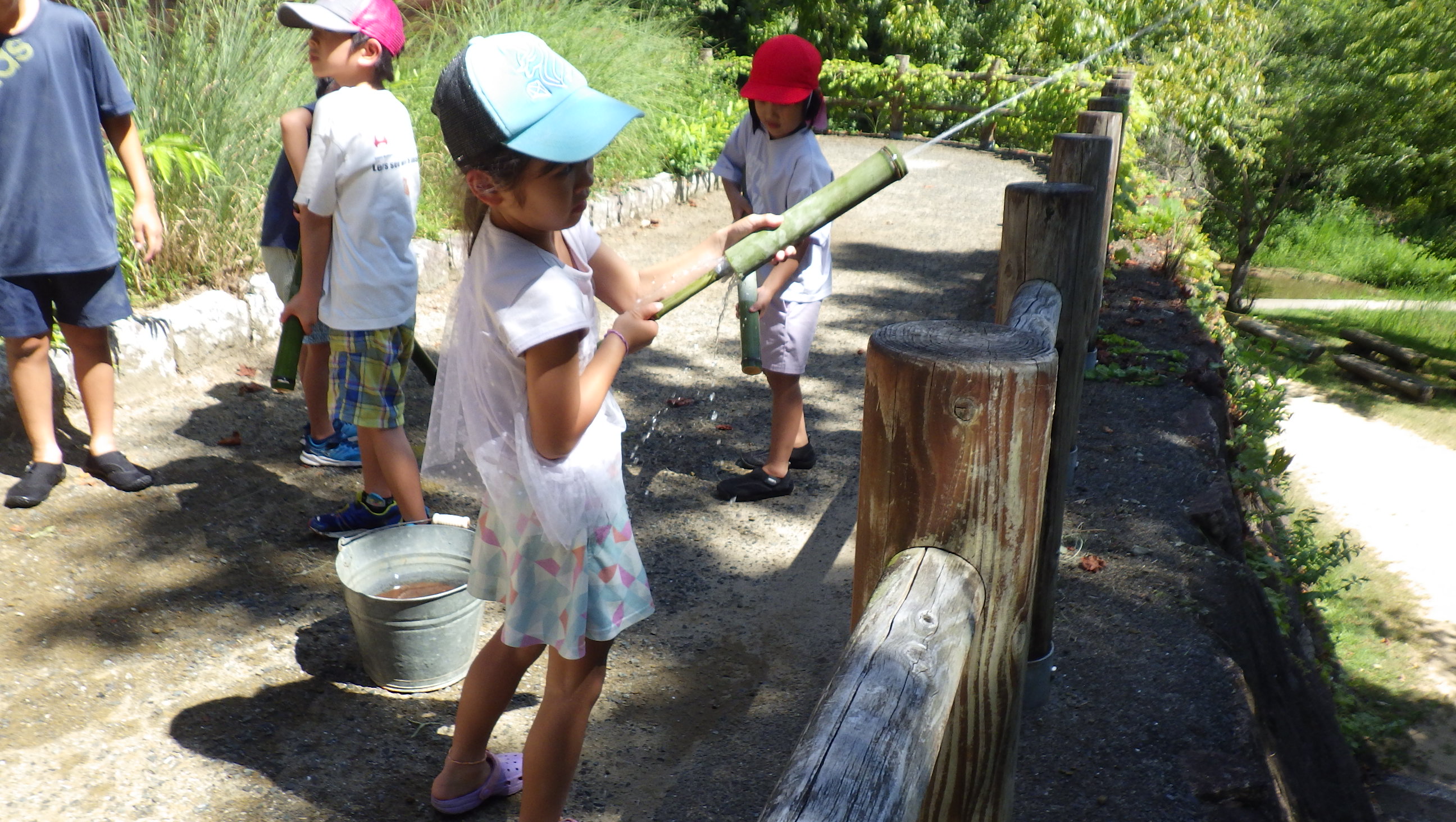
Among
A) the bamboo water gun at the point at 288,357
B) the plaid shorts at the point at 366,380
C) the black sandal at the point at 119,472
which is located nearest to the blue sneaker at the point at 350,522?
the plaid shorts at the point at 366,380

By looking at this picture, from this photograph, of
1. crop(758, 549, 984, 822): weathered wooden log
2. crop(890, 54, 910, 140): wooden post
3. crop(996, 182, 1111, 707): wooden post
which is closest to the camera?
crop(758, 549, 984, 822): weathered wooden log

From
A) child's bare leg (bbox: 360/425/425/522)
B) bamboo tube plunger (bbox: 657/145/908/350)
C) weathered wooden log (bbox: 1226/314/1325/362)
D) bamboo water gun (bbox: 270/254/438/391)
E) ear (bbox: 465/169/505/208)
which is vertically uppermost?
ear (bbox: 465/169/505/208)

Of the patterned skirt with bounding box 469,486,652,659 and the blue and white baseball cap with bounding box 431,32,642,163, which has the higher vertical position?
the blue and white baseball cap with bounding box 431,32,642,163

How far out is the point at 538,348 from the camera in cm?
186

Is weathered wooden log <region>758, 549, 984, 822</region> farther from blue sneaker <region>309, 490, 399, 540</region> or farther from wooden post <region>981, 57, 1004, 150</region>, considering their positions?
wooden post <region>981, 57, 1004, 150</region>

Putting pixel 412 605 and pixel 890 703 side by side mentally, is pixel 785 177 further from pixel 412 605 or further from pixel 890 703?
pixel 890 703

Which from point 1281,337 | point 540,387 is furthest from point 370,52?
point 1281,337

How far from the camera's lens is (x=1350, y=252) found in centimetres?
2569

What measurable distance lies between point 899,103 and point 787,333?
43.5ft

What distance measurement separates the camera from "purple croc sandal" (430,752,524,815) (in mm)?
2520

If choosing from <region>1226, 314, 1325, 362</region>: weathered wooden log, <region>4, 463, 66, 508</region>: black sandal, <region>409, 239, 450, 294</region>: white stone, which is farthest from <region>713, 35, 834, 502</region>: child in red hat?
<region>1226, 314, 1325, 362</region>: weathered wooden log

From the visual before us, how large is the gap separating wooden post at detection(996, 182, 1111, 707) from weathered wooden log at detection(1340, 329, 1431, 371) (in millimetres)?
15839

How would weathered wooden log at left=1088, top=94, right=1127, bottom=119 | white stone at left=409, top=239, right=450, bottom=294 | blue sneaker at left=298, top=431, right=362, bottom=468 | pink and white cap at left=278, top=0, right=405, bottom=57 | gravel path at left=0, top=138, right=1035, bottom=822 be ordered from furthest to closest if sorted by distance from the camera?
white stone at left=409, top=239, right=450, bottom=294
weathered wooden log at left=1088, top=94, right=1127, bottom=119
blue sneaker at left=298, top=431, right=362, bottom=468
pink and white cap at left=278, top=0, right=405, bottom=57
gravel path at left=0, top=138, right=1035, bottom=822

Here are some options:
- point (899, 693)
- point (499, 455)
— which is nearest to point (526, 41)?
point (499, 455)
